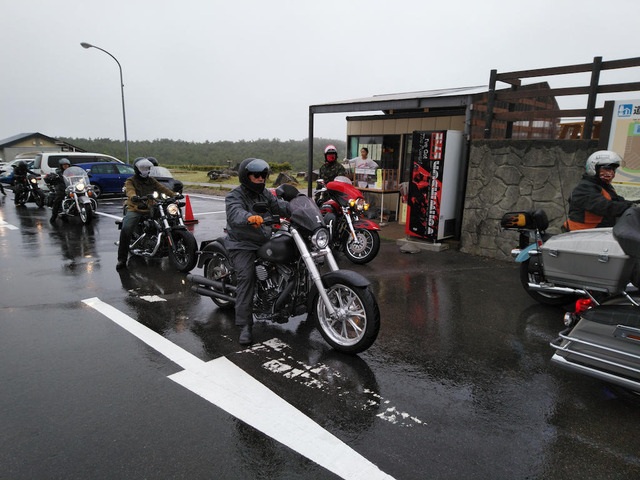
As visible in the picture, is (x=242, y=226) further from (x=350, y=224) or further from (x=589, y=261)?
(x=350, y=224)

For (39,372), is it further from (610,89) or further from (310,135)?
(310,135)

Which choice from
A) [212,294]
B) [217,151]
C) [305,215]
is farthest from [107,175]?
[217,151]

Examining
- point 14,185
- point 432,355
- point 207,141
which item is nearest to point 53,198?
point 14,185

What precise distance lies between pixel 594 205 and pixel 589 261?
5.75 feet

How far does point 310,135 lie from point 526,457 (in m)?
10.9

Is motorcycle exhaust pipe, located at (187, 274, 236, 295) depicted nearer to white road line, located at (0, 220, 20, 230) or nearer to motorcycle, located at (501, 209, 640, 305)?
motorcycle, located at (501, 209, 640, 305)

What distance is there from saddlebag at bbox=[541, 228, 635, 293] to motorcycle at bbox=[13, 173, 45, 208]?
59.5 feet

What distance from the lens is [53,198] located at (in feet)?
43.3

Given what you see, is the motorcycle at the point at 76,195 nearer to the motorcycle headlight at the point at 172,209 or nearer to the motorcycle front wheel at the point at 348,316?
the motorcycle headlight at the point at 172,209

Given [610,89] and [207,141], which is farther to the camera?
[207,141]

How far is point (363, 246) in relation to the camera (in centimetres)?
799

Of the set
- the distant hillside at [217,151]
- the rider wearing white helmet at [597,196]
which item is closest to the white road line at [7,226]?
the rider wearing white helmet at [597,196]

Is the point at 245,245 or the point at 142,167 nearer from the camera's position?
the point at 245,245

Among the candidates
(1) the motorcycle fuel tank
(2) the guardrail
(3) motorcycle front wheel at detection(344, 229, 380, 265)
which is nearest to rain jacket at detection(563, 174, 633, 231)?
(2) the guardrail
